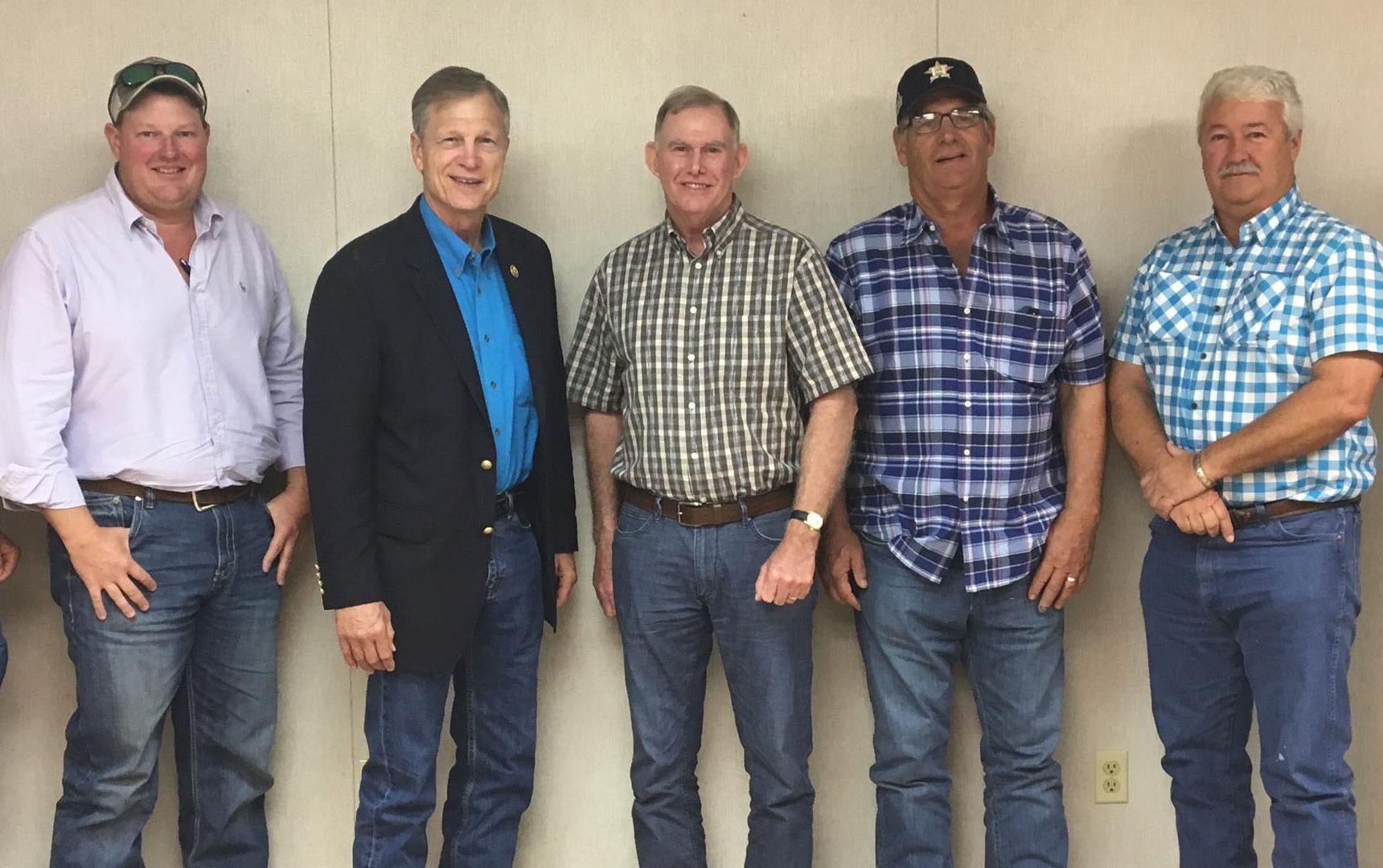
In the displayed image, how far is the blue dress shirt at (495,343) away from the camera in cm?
237

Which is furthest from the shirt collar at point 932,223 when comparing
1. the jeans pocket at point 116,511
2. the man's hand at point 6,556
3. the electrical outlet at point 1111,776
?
the man's hand at point 6,556

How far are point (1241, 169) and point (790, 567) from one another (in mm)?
1193

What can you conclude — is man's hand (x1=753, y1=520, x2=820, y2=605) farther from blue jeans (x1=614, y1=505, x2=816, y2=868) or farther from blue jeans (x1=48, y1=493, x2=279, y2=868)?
blue jeans (x1=48, y1=493, x2=279, y2=868)

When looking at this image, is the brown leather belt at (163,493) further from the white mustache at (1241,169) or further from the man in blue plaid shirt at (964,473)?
the white mustache at (1241,169)

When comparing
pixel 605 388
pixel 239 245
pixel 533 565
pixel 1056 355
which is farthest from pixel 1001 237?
pixel 239 245

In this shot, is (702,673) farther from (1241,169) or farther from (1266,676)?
(1241,169)

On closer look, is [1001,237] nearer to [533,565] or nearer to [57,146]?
[533,565]

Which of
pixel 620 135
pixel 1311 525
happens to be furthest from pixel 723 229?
pixel 1311 525

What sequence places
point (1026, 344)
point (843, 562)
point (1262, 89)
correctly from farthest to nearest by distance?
point (843, 562)
point (1026, 344)
point (1262, 89)

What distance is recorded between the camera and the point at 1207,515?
2297 mm

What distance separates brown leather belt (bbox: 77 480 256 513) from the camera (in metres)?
2.35

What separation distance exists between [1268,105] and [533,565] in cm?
176

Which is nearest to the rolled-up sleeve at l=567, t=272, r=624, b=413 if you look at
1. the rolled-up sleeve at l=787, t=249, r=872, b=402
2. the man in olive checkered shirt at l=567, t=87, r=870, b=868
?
the man in olive checkered shirt at l=567, t=87, r=870, b=868

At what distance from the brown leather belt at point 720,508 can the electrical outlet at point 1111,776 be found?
1.11 meters
